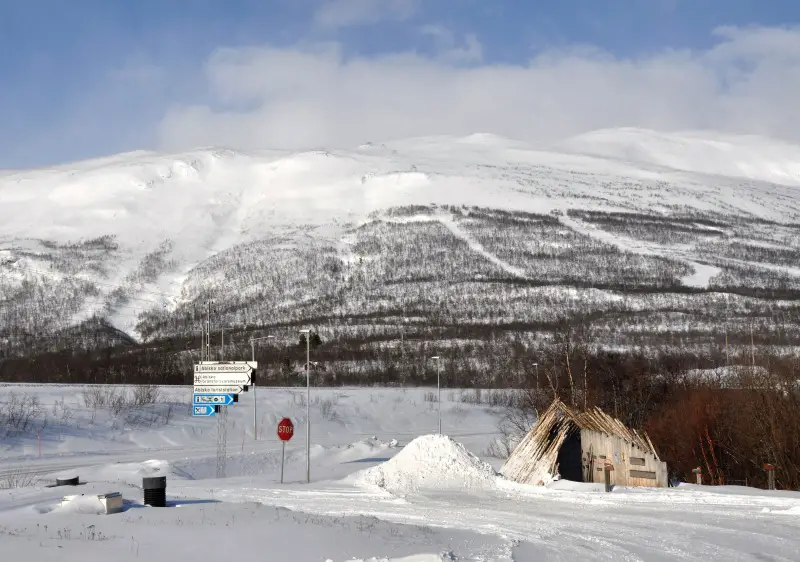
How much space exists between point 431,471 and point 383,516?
9664 millimetres

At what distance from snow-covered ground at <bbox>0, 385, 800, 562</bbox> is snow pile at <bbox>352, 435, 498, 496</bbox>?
55 millimetres

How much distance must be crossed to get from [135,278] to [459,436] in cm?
13818

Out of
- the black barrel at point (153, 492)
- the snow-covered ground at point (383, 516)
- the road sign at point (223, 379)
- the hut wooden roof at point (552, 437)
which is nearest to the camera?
the snow-covered ground at point (383, 516)

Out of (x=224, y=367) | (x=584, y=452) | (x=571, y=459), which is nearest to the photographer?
(x=584, y=452)

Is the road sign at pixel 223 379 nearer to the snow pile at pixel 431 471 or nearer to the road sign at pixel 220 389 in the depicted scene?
the road sign at pixel 220 389

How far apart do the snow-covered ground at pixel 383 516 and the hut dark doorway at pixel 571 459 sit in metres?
2.73

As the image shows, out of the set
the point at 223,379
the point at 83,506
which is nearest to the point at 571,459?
the point at 223,379

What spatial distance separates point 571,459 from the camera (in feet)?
110

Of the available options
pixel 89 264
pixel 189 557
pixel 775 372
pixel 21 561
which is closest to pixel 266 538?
pixel 189 557

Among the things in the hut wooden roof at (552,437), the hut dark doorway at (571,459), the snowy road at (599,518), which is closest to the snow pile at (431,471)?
the hut wooden roof at (552,437)

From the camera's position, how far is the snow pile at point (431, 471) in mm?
31188

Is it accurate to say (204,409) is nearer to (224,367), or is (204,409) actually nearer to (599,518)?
(224,367)

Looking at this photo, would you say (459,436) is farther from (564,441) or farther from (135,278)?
(135,278)

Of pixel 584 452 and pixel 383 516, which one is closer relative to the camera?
pixel 383 516
